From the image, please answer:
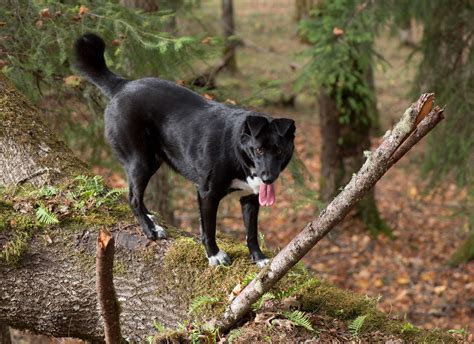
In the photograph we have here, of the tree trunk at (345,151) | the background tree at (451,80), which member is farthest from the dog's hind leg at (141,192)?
the tree trunk at (345,151)

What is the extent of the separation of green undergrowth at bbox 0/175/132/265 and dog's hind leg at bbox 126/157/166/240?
0.13m

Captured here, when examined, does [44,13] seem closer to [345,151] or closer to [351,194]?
[351,194]

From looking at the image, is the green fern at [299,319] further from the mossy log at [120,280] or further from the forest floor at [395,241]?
the forest floor at [395,241]

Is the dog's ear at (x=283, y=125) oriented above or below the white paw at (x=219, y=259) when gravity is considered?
above

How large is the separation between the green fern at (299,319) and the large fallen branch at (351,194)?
20cm

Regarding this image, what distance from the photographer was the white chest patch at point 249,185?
12.8ft

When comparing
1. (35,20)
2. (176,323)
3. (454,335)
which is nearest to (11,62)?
(35,20)

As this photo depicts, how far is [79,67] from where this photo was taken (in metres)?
4.83

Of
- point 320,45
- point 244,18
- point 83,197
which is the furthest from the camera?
point 244,18

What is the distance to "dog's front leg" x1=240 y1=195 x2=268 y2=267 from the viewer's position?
4133 mm

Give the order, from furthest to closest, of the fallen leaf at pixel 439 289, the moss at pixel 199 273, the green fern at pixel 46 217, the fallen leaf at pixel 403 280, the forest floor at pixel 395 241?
the fallen leaf at pixel 403 280 < the fallen leaf at pixel 439 289 < the forest floor at pixel 395 241 < the green fern at pixel 46 217 < the moss at pixel 199 273

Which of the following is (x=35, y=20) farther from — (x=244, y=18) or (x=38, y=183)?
(x=244, y=18)

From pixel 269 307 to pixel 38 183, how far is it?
2.03 metres

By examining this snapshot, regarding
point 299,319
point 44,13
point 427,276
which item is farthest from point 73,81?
point 427,276
